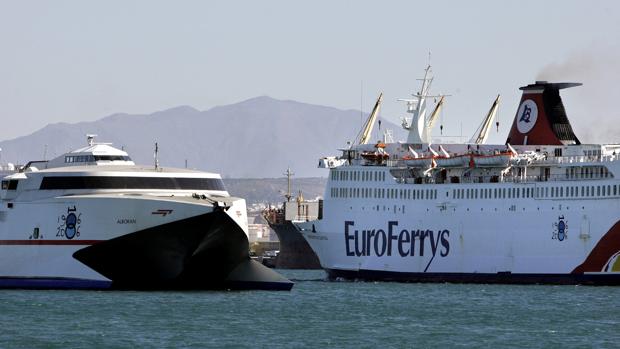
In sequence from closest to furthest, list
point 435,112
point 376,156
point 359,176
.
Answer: point 359,176, point 376,156, point 435,112

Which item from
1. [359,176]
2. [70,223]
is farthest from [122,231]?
[359,176]

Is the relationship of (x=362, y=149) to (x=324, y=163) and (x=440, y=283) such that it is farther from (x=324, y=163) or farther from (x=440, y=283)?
(x=440, y=283)

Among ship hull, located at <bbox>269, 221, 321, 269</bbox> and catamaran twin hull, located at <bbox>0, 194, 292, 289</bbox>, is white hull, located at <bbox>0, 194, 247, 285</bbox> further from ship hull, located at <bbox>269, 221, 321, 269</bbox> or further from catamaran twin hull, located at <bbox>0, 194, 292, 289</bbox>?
ship hull, located at <bbox>269, 221, 321, 269</bbox>

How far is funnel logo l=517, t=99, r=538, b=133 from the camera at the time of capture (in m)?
87.9

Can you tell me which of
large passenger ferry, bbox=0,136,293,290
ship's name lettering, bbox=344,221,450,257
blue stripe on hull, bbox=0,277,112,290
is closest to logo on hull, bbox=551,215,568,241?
ship's name lettering, bbox=344,221,450,257

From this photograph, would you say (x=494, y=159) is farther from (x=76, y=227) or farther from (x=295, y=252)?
(x=295, y=252)

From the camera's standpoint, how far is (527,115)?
88.4 m

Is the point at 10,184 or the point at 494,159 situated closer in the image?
the point at 10,184

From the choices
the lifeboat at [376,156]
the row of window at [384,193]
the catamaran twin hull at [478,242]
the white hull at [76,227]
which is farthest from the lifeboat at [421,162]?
the white hull at [76,227]

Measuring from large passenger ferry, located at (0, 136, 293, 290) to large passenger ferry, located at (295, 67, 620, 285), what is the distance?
70.9 feet

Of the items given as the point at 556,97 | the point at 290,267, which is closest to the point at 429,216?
the point at 556,97

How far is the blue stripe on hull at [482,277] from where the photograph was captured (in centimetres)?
7912

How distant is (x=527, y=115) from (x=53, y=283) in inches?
1394

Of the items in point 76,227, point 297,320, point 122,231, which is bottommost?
point 297,320
